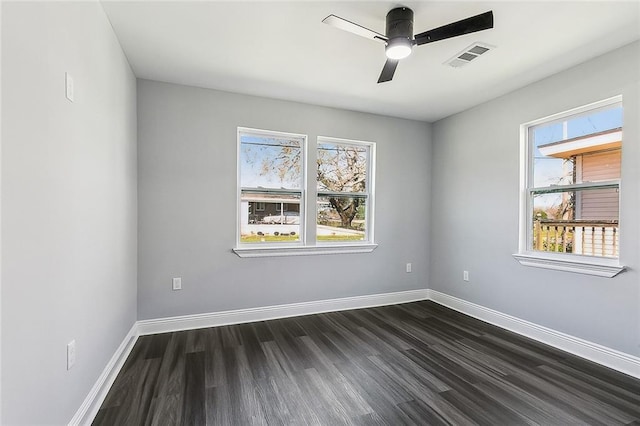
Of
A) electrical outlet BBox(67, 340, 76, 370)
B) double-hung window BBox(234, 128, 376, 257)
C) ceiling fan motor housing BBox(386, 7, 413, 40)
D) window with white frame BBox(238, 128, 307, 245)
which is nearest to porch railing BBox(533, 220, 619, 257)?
double-hung window BBox(234, 128, 376, 257)

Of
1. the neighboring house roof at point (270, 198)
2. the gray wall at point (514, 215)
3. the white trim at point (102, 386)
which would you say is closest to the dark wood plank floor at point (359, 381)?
the white trim at point (102, 386)

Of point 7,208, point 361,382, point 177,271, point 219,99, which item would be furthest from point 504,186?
point 7,208

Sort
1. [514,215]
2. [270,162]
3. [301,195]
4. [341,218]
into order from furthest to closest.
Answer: [341,218]
[301,195]
[270,162]
[514,215]

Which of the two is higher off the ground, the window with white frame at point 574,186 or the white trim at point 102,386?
the window with white frame at point 574,186

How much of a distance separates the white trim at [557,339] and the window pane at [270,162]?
8.67ft

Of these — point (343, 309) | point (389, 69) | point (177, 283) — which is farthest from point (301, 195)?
point (389, 69)

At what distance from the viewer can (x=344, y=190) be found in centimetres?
392

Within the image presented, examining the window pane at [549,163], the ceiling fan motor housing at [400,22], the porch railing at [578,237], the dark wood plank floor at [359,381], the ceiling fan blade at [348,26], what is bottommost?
the dark wood plank floor at [359,381]

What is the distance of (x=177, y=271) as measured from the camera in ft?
10.1

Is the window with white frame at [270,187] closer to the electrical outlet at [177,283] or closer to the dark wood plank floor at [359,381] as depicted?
the electrical outlet at [177,283]

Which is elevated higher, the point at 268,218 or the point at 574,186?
the point at 574,186

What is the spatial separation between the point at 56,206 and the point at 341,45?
2180 mm

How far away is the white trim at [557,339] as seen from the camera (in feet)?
7.60

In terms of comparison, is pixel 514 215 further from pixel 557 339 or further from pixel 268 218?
pixel 268 218
